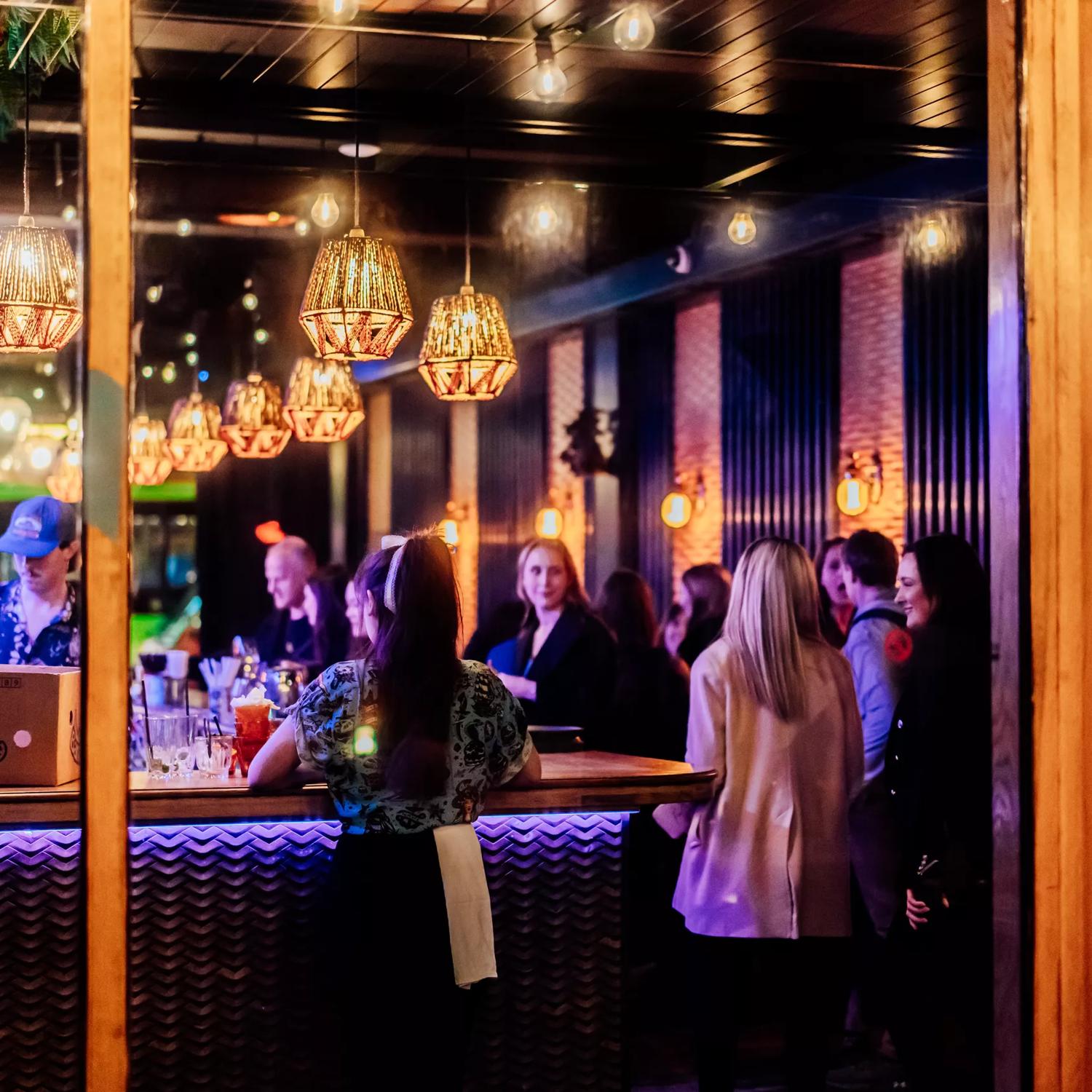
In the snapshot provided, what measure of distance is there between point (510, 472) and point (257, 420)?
7.16 meters

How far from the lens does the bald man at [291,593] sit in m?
7.81

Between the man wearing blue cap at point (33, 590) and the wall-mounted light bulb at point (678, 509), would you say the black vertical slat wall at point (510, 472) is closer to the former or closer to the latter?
the wall-mounted light bulb at point (678, 509)

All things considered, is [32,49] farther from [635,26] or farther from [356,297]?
[635,26]

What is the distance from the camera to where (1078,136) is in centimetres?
267

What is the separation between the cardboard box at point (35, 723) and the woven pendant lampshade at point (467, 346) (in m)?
1.91

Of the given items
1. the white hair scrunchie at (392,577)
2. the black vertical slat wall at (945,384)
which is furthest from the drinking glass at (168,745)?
the black vertical slat wall at (945,384)

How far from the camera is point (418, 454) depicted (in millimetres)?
15555

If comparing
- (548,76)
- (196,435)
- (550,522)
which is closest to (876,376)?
(550,522)

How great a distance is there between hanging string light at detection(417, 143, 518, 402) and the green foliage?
1431mm

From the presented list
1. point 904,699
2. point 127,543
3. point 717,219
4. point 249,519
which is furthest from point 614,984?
point 249,519

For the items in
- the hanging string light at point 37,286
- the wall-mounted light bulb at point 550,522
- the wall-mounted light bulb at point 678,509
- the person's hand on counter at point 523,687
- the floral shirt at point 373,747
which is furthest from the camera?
the wall-mounted light bulb at point 550,522

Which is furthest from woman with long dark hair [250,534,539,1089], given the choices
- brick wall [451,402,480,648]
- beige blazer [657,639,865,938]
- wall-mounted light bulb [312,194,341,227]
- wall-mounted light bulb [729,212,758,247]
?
brick wall [451,402,480,648]

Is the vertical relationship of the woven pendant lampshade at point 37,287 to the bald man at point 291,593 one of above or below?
above

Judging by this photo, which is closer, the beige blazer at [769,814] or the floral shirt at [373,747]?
the floral shirt at [373,747]
